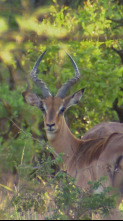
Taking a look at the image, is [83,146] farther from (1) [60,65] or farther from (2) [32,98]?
(1) [60,65]

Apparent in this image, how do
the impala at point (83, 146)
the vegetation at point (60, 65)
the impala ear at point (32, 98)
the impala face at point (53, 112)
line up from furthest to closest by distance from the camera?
the vegetation at point (60, 65), the impala ear at point (32, 98), the impala face at point (53, 112), the impala at point (83, 146)

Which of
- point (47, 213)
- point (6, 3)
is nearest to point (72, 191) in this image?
point (47, 213)

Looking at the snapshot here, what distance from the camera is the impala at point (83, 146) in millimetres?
7410

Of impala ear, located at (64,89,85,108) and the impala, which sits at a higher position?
impala ear, located at (64,89,85,108)

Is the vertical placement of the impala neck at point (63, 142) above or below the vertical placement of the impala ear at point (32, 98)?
below

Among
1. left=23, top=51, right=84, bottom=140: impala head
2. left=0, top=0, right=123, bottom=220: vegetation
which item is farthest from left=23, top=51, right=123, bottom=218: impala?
left=0, top=0, right=123, bottom=220: vegetation

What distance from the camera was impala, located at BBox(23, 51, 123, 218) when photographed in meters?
7.41

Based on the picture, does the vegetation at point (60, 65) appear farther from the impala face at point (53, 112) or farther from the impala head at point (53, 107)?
the impala face at point (53, 112)

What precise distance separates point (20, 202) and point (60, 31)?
254 inches

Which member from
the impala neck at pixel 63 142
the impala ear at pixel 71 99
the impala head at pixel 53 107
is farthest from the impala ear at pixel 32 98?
the impala neck at pixel 63 142

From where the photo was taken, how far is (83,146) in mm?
8727

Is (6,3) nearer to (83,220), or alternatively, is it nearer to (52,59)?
(52,59)

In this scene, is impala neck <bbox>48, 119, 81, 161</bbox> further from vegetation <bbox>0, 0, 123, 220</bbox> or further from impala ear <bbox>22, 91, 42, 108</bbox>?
vegetation <bbox>0, 0, 123, 220</bbox>

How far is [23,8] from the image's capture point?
14.6 meters
